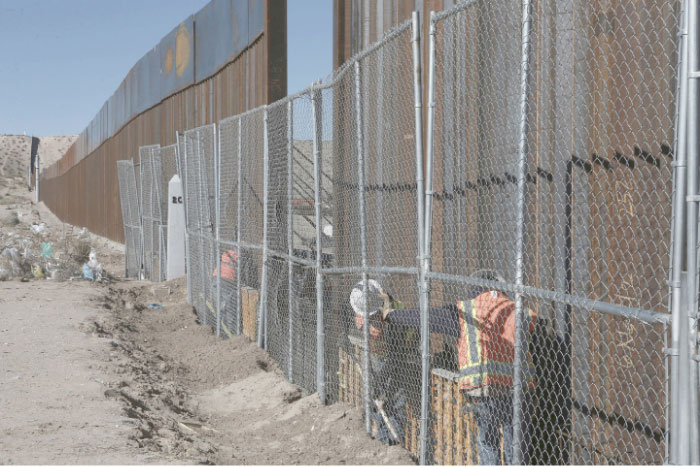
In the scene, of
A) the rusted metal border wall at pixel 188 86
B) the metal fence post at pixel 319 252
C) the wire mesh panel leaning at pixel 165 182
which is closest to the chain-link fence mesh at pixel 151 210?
the wire mesh panel leaning at pixel 165 182

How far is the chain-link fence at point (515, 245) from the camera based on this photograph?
4.55 meters

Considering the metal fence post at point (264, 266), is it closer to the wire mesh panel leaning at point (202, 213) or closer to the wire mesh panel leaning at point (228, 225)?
the wire mesh panel leaning at point (228, 225)

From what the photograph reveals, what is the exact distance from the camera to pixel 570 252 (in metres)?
5.14

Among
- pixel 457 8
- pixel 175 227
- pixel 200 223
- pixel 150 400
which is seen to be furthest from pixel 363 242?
pixel 175 227

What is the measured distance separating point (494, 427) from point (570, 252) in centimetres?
111

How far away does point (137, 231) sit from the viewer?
2145 centimetres

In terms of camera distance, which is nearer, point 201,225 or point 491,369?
point 491,369

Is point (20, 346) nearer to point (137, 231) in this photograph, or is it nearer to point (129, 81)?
point (137, 231)

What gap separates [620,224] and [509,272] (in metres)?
1.28

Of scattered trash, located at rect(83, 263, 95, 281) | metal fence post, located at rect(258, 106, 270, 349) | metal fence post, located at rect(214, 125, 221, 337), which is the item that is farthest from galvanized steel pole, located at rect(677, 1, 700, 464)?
scattered trash, located at rect(83, 263, 95, 281)

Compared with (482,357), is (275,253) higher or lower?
higher

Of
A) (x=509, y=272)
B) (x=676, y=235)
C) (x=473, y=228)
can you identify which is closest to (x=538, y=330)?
(x=509, y=272)

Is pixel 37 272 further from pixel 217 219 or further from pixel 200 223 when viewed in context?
pixel 217 219

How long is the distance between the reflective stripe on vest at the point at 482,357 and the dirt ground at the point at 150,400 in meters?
1.13
